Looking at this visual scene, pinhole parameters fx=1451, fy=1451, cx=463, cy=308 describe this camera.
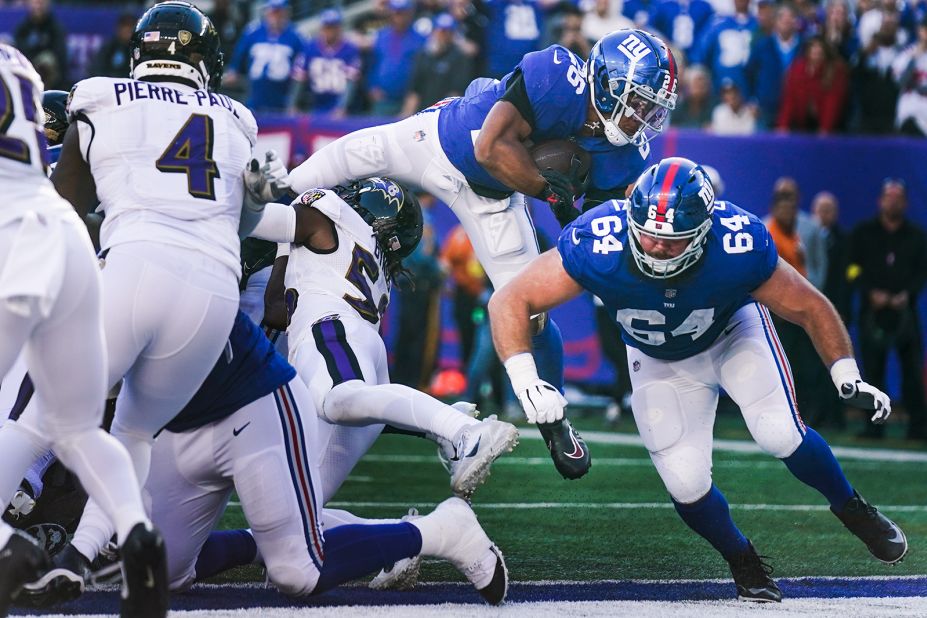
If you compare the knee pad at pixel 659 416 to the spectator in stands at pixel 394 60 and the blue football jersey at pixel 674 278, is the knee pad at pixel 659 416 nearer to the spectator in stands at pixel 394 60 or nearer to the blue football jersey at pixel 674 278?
the blue football jersey at pixel 674 278

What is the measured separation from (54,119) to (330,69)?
7.19 meters

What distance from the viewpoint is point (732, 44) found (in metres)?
12.2

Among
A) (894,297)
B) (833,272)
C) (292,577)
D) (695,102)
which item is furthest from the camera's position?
(695,102)

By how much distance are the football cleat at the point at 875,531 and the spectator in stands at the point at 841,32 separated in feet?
24.8

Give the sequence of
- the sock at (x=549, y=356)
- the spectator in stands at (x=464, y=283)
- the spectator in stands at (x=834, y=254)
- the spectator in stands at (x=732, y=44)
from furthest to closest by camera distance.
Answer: the spectator in stands at (x=732, y=44) < the spectator in stands at (x=464, y=283) < the spectator in stands at (x=834, y=254) < the sock at (x=549, y=356)

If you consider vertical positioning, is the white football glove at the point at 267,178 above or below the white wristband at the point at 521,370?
above

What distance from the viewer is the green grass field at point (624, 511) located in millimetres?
5309

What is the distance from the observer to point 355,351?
5.06m

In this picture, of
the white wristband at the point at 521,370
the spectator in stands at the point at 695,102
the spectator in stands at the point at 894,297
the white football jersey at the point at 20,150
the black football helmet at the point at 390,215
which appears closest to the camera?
the white football jersey at the point at 20,150

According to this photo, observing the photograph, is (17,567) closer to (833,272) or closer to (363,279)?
(363,279)

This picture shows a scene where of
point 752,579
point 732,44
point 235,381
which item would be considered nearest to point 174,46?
point 235,381

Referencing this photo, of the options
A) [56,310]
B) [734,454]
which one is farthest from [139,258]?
[734,454]

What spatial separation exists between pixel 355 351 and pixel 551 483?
9.43 feet

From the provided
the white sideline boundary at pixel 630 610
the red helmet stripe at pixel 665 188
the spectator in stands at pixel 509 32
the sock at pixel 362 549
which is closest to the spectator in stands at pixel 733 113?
the spectator in stands at pixel 509 32
